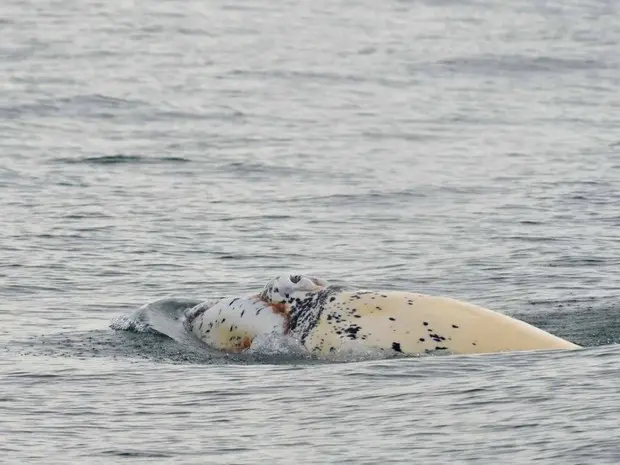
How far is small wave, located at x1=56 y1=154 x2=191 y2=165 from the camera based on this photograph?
96.2 feet

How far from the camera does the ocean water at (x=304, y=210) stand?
44.1 ft

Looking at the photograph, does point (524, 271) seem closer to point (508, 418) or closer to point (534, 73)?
point (508, 418)

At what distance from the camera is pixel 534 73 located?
136 ft

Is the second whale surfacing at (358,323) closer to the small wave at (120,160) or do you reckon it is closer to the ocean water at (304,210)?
the ocean water at (304,210)

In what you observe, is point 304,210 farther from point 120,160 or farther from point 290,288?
point 290,288

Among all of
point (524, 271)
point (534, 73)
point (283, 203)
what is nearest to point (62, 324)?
point (524, 271)

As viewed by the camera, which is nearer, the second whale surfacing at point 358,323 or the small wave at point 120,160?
the second whale surfacing at point 358,323

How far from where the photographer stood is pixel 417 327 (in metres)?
16.0

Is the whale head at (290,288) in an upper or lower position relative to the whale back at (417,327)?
upper

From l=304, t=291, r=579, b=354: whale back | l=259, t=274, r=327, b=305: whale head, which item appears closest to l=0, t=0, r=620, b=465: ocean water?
l=304, t=291, r=579, b=354: whale back

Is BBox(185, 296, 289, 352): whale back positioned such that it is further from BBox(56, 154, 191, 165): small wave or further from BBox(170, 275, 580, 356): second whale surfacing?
BBox(56, 154, 191, 165): small wave

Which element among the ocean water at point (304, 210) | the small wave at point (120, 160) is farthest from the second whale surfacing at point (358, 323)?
the small wave at point (120, 160)

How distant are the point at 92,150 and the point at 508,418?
18368 mm

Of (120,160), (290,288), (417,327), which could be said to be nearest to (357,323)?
(417,327)
